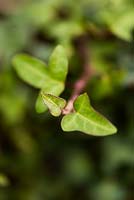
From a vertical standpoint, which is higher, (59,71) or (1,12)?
(1,12)

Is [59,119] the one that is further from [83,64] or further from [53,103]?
[53,103]

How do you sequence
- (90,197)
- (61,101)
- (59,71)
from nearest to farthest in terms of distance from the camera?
(61,101)
(59,71)
(90,197)

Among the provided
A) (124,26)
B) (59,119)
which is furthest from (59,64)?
(59,119)

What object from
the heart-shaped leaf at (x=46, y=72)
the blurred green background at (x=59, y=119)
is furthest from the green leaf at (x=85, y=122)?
the blurred green background at (x=59, y=119)

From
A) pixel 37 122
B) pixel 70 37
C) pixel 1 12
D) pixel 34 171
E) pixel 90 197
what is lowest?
pixel 90 197

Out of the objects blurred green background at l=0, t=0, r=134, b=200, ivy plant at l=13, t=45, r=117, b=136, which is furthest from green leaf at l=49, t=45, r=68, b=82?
blurred green background at l=0, t=0, r=134, b=200

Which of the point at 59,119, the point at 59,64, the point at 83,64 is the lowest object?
the point at 59,119

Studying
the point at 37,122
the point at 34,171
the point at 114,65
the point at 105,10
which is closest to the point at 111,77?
the point at 114,65

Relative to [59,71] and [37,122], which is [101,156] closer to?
[37,122]
